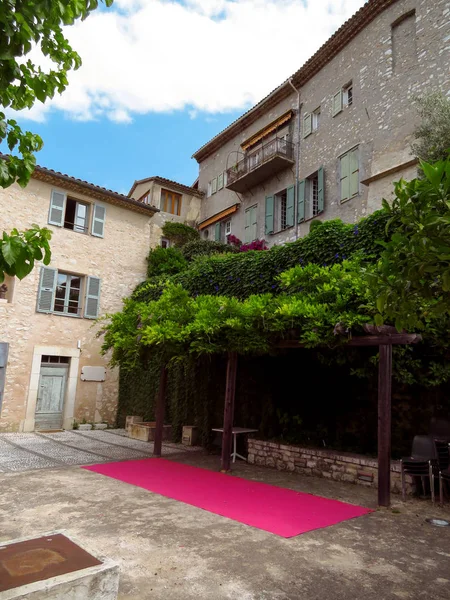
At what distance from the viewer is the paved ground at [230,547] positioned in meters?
3.39

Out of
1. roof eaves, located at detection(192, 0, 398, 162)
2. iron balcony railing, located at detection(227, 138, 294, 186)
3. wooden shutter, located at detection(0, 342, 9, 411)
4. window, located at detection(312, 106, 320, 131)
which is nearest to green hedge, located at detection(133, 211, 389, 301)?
wooden shutter, located at detection(0, 342, 9, 411)

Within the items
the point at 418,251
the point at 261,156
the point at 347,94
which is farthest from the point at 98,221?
the point at 418,251

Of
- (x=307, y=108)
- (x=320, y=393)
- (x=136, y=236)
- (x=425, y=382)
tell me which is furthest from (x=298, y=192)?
(x=425, y=382)

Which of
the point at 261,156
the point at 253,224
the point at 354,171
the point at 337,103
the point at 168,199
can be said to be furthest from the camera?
the point at 168,199

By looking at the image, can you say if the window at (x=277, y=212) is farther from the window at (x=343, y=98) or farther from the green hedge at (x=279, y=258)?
the green hedge at (x=279, y=258)

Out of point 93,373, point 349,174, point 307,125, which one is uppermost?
point 307,125

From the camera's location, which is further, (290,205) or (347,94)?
(290,205)

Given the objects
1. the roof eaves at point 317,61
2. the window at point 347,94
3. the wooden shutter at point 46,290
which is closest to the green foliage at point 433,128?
the window at point 347,94

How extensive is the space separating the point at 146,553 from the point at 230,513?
1646 mm

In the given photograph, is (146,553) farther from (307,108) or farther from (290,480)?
(307,108)

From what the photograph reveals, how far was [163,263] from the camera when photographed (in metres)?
15.7

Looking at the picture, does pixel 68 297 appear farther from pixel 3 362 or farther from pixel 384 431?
pixel 384 431

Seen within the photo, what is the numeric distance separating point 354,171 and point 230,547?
11.8 metres

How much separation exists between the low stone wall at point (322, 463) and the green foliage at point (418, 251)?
185 inches
